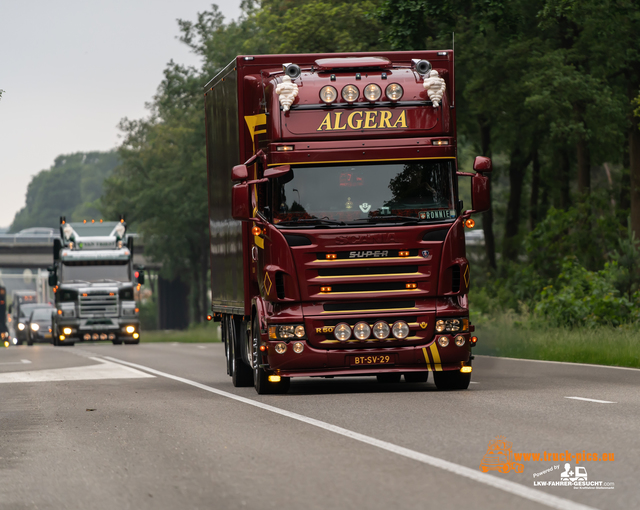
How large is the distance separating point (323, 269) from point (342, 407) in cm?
182

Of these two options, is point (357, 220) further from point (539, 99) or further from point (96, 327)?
point (96, 327)

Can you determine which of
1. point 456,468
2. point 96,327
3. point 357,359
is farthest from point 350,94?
point 96,327

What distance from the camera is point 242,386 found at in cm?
1714

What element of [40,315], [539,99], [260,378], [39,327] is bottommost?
[260,378]

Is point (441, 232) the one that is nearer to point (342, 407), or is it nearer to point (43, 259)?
point (342, 407)

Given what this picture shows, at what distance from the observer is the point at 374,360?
1434 cm

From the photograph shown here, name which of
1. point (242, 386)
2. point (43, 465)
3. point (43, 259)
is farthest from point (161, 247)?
point (43, 465)

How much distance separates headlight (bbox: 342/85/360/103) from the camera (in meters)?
14.5

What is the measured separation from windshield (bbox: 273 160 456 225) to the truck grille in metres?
30.3

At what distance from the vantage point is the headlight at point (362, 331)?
14336 mm

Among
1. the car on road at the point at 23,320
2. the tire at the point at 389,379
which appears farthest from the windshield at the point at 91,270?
the tire at the point at 389,379

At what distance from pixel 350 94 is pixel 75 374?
975cm

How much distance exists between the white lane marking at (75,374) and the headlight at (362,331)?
7.31 meters

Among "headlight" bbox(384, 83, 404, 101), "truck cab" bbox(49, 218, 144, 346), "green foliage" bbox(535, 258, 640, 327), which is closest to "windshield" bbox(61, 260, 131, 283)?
"truck cab" bbox(49, 218, 144, 346)
